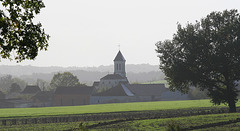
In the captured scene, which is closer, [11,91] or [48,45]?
[48,45]

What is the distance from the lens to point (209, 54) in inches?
1876

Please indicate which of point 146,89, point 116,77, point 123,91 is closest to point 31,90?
point 116,77

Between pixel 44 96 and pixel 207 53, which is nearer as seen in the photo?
pixel 207 53

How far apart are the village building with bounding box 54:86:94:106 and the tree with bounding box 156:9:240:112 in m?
103

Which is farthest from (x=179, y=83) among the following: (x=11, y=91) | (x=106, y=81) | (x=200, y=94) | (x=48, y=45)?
(x=11, y=91)

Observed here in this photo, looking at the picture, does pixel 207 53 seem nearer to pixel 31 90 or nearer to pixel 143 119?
pixel 143 119

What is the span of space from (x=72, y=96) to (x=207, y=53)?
357ft

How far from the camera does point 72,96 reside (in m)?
152

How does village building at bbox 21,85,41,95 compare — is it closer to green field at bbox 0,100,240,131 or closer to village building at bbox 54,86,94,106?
village building at bbox 54,86,94,106

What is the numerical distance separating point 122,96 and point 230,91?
9070 centimetres

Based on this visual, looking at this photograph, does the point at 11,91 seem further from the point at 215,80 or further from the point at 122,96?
the point at 215,80

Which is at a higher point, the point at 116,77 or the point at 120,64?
the point at 120,64

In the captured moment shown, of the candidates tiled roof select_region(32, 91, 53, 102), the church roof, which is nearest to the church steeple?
the church roof

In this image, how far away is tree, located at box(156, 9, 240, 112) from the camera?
154 ft
